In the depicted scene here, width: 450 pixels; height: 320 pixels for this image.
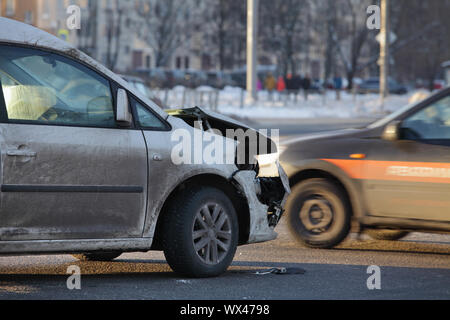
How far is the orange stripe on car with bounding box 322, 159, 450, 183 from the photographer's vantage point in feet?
28.7

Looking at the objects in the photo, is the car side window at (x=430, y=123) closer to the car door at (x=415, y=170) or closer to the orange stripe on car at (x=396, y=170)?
the car door at (x=415, y=170)

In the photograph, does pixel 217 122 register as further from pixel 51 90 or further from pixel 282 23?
pixel 282 23

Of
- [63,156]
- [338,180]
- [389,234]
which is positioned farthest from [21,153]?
[389,234]

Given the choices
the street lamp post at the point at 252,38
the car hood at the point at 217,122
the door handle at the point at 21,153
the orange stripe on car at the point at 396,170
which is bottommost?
the orange stripe on car at the point at 396,170

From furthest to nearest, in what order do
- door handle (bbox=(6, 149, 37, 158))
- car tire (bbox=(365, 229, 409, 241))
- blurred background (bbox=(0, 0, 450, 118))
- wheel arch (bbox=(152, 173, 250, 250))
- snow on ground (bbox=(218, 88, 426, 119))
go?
blurred background (bbox=(0, 0, 450, 118))
snow on ground (bbox=(218, 88, 426, 119))
car tire (bbox=(365, 229, 409, 241))
wheel arch (bbox=(152, 173, 250, 250))
door handle (bbox=(6, 149, 37, 158))

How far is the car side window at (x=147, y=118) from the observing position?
7.46 meters

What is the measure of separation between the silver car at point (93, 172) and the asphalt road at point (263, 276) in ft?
0.96

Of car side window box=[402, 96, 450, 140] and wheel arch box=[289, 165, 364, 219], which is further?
wheel arch box=[289, 165, 364, 219]

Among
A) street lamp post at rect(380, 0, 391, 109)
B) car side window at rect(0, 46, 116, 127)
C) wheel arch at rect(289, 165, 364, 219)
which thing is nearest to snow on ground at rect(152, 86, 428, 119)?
street lamp post at rect(380, 0, 391, 109)

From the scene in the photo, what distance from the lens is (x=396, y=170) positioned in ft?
29.5

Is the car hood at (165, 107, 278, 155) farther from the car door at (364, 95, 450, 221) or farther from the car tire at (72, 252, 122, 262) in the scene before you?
the car tire at (72, 252, 122, 262)

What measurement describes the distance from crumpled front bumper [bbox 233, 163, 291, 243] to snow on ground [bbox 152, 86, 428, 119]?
26.3 metres

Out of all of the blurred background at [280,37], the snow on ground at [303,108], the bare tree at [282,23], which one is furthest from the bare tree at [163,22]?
the snow on ground at [303,108]
